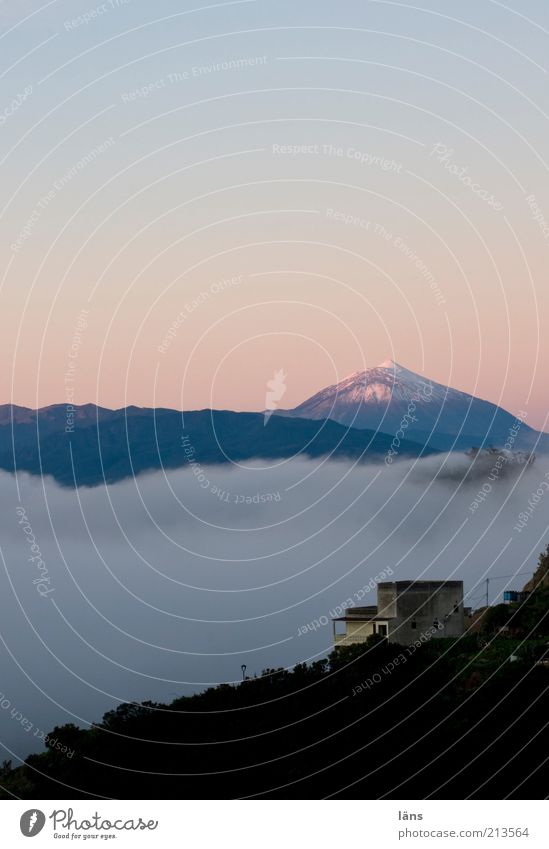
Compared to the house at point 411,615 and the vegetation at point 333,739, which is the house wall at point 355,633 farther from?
the vegetation at point 333,739

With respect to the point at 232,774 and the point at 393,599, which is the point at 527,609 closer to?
the point at 393,599

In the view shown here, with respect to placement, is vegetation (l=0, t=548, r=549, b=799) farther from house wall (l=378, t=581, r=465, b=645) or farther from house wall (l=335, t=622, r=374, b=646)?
house wall (l=335, t=622, r=374, b=646)

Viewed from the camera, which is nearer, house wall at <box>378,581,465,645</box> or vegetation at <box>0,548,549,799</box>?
vegetation at <box>0,548,549,799</box>

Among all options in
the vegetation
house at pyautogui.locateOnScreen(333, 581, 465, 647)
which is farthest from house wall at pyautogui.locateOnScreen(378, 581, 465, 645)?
the vegetation

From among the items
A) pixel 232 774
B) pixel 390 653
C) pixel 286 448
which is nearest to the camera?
pixel 232 774

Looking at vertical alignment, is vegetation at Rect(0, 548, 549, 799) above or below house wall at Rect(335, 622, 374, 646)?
below

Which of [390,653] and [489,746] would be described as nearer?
[489,746]
